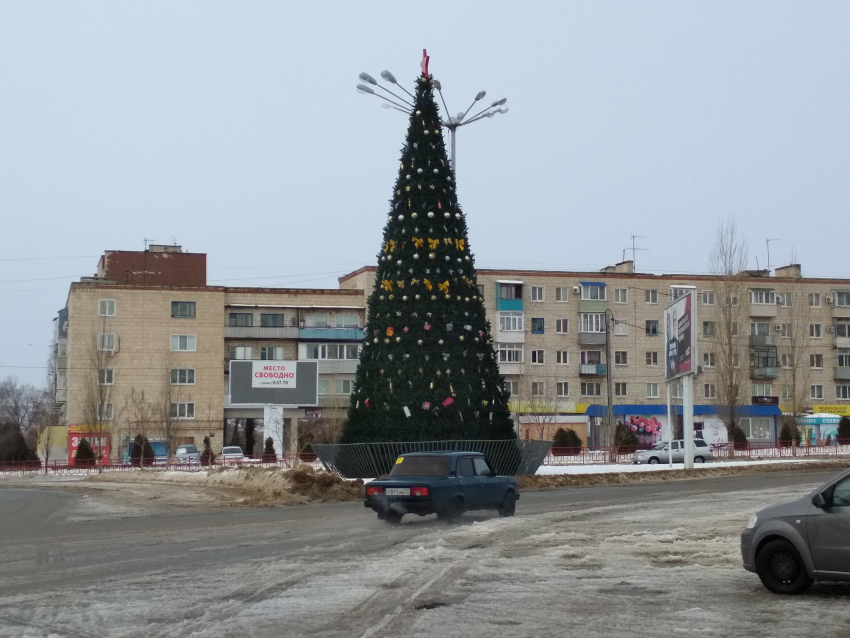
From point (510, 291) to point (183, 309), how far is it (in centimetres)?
2608

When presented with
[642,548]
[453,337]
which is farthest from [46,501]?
[642,548]

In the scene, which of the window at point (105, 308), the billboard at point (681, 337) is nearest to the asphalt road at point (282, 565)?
the billboard at point (681, 337)

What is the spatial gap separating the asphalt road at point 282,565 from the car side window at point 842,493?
107 cm

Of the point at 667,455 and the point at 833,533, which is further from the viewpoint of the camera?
the point at 667,455

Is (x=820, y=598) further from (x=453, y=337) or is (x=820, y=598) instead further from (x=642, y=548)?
(x=453, y=337)

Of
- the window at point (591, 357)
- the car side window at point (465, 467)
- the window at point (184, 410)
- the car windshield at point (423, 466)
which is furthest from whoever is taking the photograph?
the window at point (591, 357)

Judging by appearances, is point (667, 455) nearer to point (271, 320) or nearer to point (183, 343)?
point (271, 320)

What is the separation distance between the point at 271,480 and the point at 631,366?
6113 centimetres

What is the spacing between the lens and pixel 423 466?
1981 cm

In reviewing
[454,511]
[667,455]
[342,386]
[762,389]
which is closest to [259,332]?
[342,386]

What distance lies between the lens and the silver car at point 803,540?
961cm

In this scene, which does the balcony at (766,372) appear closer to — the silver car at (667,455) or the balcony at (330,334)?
the balcony at (330,334)

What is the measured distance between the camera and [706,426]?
85.4 meters

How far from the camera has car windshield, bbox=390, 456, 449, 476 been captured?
1964 centimetres
